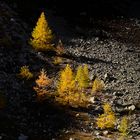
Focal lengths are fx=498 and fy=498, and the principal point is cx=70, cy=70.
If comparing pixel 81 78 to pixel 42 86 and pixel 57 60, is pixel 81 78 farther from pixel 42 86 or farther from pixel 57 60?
pixel 57 60

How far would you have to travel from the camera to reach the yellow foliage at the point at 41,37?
75500 mm

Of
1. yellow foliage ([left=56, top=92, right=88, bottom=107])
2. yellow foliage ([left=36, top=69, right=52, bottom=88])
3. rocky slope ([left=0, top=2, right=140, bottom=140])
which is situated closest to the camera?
rocky slope ([left=0, top=2, right=140, bottom=140])

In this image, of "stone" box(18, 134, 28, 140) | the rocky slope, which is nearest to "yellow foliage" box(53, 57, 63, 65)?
the rocky slope

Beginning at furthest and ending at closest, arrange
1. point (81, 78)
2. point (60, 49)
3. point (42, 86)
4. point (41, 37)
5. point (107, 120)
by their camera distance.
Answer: point (60, 49)
point (41, 37)
point (81, 78)
point (42, 86)
point (107, 120)

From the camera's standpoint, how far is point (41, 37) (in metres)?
76.9

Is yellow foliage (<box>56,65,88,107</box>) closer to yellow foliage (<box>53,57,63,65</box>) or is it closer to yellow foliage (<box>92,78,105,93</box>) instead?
yellow foliage (<box>92,78,105,93</box>)

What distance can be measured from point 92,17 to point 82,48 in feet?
62.9

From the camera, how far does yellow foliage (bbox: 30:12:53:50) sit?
248 feet

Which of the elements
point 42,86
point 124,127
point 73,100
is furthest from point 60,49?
point 124,127

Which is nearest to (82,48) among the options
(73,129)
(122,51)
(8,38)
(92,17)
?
(122,51)

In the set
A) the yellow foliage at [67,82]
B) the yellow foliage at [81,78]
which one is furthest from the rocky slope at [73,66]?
the yellow foliage at [81,78]

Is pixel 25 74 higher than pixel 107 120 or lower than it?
higher

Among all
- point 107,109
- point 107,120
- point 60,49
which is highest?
point 60,49

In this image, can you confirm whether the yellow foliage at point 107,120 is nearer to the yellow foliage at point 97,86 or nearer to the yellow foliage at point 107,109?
the yellow foliage at point 107,109
